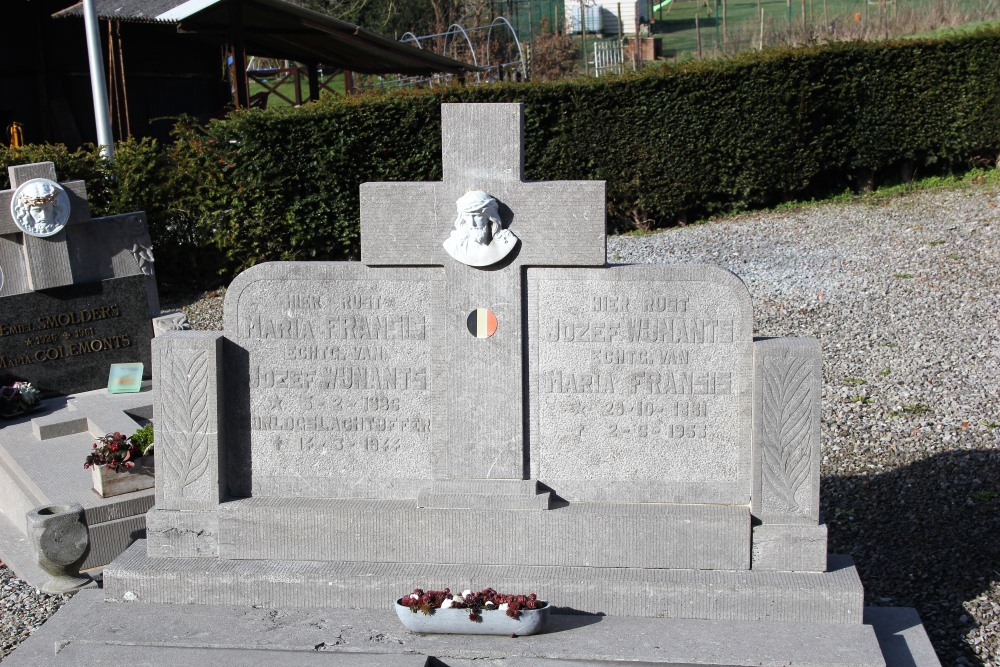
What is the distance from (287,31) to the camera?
17.0 metres

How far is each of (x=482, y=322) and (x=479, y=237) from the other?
1.30 feet

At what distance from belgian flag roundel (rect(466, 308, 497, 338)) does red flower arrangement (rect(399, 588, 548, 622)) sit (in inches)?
45.5

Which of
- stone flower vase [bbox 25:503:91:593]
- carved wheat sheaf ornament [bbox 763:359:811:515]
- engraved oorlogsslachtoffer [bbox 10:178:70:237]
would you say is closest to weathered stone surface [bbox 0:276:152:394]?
engraved oorlogsslachtoffer [bbox 10:178:70:237]

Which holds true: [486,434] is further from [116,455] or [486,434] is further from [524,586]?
[116,455]

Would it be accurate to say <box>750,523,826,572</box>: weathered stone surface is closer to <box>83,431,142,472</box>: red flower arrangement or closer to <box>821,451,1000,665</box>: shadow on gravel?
<box>821,451,1000,665</box>: shadow on gravel

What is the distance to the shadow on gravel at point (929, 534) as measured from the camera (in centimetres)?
512

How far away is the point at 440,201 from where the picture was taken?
4.77 meters

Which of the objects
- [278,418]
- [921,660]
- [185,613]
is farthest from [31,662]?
[921,660]

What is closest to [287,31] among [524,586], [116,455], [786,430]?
[116,455]

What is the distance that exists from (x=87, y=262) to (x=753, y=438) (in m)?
5.65

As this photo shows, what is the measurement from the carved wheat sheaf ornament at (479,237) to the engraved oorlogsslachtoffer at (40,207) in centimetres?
436

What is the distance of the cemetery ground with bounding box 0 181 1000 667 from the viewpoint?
5387 mm

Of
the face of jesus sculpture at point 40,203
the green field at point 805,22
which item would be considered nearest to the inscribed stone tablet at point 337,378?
the face of jesus sculpture at point 40,203

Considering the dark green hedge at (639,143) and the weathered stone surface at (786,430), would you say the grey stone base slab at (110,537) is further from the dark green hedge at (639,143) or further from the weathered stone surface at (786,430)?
the dark green hedge at (639,143)
